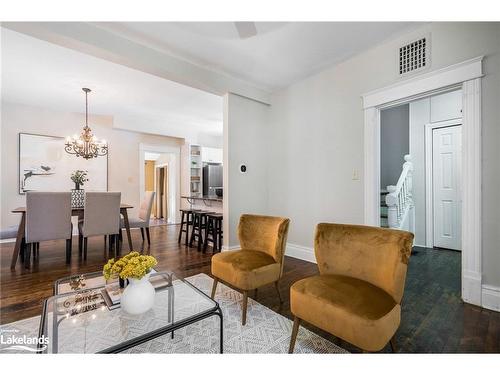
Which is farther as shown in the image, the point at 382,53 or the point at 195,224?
the point at 195,224

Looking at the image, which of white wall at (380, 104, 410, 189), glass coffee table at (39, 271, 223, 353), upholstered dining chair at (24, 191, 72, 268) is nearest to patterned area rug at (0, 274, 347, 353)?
glass coffee table at (39, 271, 223, 353)

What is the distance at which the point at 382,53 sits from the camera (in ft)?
8.88

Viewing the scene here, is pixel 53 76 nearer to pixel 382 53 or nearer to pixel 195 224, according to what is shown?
pixel 195 224

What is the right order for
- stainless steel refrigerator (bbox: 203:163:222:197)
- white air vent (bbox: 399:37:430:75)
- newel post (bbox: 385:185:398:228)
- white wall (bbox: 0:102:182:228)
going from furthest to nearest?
stainless steel refrigerator (bbox: 203:163:222:197)
white wall (bbox: 0:102:182:228)
newel post (bbox: 385:185:398:228)
white air vent (bbox: 399:37:430:75)

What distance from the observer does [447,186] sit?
3941mm

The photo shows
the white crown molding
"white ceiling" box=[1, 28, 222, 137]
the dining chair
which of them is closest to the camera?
the white crown molding

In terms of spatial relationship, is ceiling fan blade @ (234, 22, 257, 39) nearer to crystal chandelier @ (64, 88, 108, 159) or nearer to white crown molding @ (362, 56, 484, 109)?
white crown molding @ (362, 56, 484, 109)

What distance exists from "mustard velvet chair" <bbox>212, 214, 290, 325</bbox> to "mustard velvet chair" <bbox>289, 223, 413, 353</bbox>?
0.41m

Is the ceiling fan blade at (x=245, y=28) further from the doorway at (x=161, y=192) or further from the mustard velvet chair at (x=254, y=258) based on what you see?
the doorway at (x=161, y=192)

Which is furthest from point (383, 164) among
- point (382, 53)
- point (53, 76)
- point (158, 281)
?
point (53, 76)

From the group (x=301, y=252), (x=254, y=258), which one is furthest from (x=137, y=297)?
(x=301, y=252)

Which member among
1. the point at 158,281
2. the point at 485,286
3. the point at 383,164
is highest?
the point at 383,164

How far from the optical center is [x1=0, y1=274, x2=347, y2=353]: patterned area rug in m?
1.52

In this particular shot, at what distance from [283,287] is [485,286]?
1.76 metres
